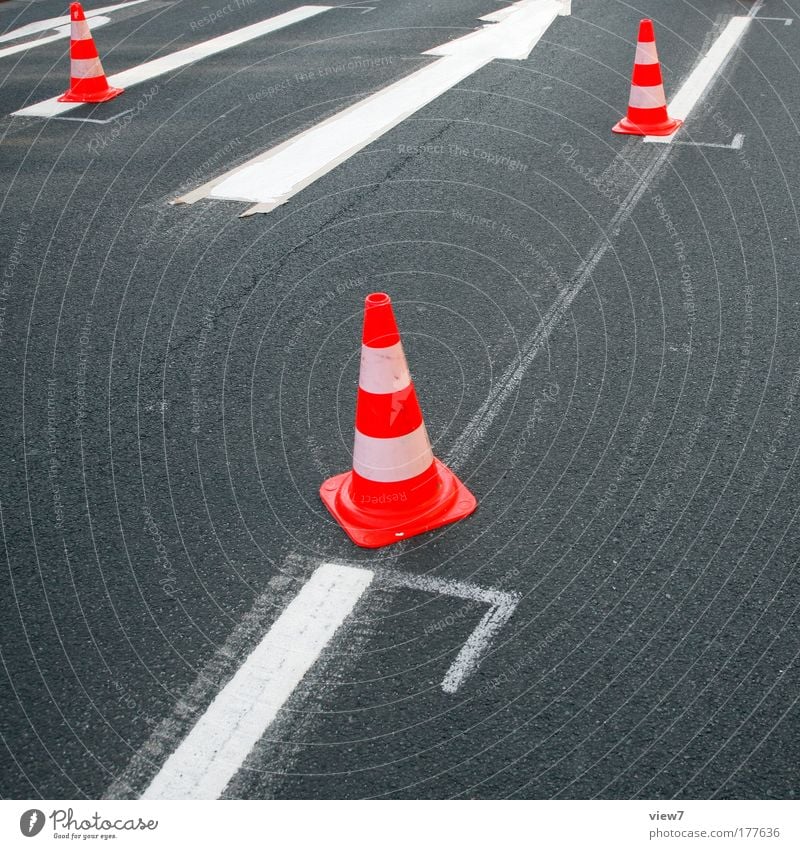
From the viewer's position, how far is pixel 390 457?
3.40m

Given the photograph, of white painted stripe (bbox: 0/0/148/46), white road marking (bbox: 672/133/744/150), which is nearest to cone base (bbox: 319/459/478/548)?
white road marking (bbox: 672/133/744/150)

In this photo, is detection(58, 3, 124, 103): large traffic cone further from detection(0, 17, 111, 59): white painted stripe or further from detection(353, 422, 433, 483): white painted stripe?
detection(353, 422, 433, 483): white painted stripe

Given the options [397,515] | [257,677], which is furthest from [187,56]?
[257,677]

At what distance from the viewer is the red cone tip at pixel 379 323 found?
3236mm

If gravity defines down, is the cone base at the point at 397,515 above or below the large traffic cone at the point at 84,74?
below

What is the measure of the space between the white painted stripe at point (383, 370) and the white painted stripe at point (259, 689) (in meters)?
0.59

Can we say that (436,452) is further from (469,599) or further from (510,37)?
(510,37)

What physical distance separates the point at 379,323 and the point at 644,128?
4.42 meters

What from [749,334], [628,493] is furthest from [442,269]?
[628,493]

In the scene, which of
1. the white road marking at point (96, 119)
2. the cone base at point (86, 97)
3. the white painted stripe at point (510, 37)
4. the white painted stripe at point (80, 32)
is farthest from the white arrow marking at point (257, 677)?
the white painted stripe at point (510, 37)

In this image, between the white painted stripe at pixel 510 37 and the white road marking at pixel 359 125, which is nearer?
the white road marking at pixel 359 125

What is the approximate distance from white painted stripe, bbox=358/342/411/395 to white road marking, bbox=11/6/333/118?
18.7 ft

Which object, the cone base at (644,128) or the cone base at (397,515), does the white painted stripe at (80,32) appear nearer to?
the cone base at (644,128)

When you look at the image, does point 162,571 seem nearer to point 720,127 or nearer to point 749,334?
point 749,334
